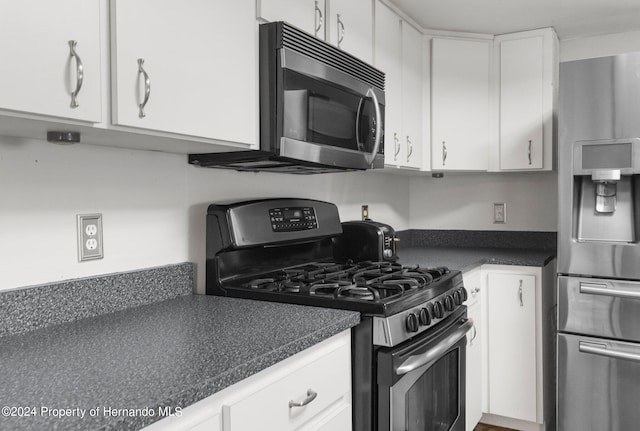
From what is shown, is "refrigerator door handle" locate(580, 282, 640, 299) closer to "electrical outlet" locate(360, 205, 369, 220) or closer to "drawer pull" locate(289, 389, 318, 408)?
"electrical outlet" locate(360, 205, 369, 220)

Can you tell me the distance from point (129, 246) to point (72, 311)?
26 centimetres

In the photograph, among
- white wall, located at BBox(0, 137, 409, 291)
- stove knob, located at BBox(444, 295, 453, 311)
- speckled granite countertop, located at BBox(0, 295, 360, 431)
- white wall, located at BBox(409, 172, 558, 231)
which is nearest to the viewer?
speckled granite countertop, located at BBox(0, 295, 360, 431)

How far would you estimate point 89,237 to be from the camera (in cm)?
141

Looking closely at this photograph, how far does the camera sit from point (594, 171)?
229 cm

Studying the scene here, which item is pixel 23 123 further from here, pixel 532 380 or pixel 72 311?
pixel 532 380

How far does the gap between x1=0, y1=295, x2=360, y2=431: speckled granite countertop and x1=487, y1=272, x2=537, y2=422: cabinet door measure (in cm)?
143

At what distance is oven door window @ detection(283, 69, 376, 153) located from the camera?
61.9 inches

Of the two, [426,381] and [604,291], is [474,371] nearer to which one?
[604,291]

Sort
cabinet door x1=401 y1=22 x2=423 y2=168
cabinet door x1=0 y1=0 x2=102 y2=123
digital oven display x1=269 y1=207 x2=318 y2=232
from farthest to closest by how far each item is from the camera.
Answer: cabinet door x1=401 y1=22 x2=423 y2=168
digital oven display x1=269 y1=207 x2=318 y2=232
cabinet door x1=0 y1=0 x2=102 y2=123

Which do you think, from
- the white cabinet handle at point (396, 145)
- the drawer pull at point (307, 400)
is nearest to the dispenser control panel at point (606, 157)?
the white cabinet handle at point (396, 145)

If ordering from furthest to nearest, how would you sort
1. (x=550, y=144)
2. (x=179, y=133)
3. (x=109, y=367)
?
1. (x=550, y=144)
2. (x=179, y=133)
3. (x=109, y=367)

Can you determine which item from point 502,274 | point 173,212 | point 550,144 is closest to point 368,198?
point 502,274

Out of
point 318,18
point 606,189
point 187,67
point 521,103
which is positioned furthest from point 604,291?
point 187,67

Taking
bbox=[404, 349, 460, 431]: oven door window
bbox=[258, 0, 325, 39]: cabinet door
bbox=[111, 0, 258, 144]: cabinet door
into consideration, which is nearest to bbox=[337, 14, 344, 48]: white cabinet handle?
bbox=[258, 0, 325, 39]: cabinet door
